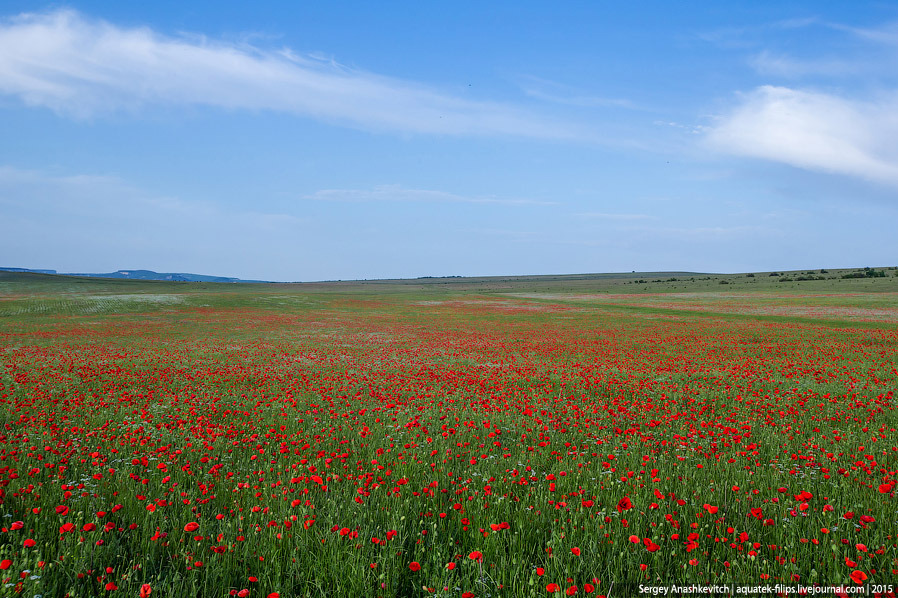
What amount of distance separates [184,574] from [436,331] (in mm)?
29163

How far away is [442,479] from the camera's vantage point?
579 cm

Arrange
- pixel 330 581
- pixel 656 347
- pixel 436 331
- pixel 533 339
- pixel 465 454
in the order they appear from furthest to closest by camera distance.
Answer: pixel 436 331 → pixel 533 339 → pixel 656 347 → pixel 465 454 → pixel 330 581

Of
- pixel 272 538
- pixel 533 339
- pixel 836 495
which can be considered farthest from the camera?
pixel 533 339

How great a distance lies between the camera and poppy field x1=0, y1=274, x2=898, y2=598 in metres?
3.67

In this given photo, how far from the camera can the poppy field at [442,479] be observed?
367 cm

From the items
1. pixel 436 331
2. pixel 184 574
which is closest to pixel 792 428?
pixel 184 574

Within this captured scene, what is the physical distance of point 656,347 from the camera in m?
22.4

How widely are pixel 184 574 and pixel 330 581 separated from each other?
48.5 inches

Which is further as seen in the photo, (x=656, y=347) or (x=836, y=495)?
(x=656, y=347)

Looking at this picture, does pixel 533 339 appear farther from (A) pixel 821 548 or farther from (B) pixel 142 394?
(A) pixel 821 548

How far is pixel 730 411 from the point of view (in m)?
10.2

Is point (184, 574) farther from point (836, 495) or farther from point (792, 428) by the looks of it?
point (792, 428)

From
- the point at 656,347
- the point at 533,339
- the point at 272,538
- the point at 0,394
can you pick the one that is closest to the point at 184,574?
the point at 272,538

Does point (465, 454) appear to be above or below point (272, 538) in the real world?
below
